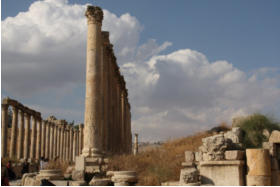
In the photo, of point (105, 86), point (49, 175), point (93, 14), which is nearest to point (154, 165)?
point (49, 175)

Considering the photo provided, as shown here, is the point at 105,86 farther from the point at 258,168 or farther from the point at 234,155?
the point at 258,168

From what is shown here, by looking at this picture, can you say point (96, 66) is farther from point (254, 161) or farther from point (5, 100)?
point (5, 100)

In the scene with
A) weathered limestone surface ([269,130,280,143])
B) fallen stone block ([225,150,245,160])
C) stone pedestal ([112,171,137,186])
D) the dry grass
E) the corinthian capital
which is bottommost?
stone pedestal ([112,171,137,186])

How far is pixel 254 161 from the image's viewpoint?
11836 millimetres

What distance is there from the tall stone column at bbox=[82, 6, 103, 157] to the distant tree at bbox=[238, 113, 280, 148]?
7.21 meters

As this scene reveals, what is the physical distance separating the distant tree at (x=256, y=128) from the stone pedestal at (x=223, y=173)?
9.88 feet

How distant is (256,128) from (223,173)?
4.65 m

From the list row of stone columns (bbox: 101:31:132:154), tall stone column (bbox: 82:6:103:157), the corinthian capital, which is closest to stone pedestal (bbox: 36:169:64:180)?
tall stone column (bbox: 82:6:103:157)

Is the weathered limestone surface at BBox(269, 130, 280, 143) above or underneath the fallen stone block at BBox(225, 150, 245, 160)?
above

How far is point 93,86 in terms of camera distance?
61.9 feet

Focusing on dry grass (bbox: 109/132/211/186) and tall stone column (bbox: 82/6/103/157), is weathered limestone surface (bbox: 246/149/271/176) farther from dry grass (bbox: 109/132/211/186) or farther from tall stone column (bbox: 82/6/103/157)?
tall stone column (bbox: 82/6/103/157)

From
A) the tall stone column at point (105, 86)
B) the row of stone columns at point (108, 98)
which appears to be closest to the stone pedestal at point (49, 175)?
the row of stone columns at point (108, 98)

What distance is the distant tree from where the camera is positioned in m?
14.9

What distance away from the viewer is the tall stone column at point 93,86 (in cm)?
1828
